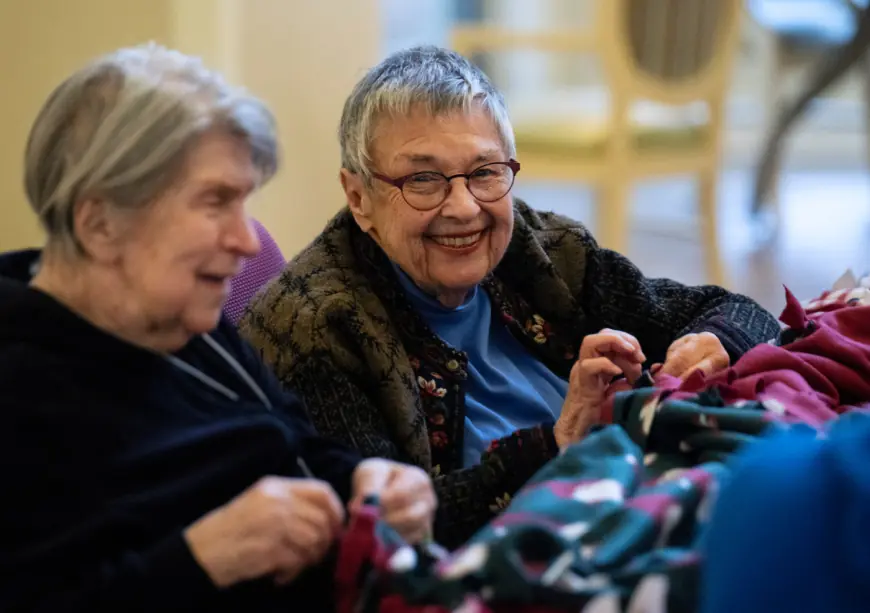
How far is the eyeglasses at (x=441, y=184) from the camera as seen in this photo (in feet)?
5.11

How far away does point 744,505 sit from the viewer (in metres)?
0.83

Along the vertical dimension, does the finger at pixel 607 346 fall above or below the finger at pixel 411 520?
above

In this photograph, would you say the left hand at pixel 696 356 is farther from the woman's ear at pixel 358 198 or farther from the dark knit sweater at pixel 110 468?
the dark knit sweater at pixel 110 468

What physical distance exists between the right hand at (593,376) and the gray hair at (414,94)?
1.13ft

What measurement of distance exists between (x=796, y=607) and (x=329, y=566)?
479 mm

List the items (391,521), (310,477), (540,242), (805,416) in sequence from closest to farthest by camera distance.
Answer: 1. (391,521)
2. (310,477)
3. (805,416)
4. (540,242)

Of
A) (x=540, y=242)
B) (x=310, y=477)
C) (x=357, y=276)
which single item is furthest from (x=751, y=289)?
(x=310, y=477)

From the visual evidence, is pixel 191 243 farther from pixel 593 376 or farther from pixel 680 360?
pixel 680 360

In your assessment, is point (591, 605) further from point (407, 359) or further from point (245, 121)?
point (407, 359)

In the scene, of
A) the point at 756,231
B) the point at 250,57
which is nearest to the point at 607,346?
the point at 250,57

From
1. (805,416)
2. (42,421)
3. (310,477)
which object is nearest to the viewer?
(42,421)

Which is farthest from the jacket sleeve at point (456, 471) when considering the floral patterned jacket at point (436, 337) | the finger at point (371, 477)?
the finger at point (371, 477)

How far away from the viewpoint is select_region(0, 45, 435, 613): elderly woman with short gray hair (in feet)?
3.06

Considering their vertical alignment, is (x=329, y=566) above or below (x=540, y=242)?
below
